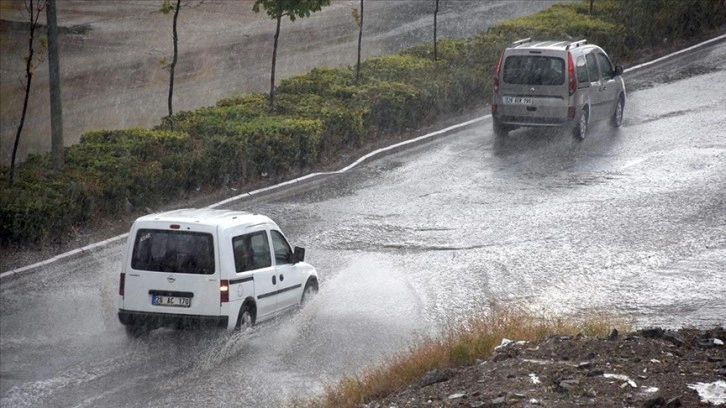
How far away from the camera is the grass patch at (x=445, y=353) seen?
36.0 feet

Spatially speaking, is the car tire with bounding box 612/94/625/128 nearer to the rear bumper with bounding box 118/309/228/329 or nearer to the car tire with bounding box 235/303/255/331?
the car tire with bounding box 235/303/255/331

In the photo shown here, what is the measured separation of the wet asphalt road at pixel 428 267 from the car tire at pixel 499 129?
0.26m

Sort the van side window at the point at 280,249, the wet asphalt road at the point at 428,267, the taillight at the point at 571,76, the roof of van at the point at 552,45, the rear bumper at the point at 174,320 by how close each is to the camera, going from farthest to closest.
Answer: the roof of van at the point at 552,45 → the taillight at the point at 571,76 → the van side window at the point at 280,249 → the rear bumper at the point at 174,320 → the wet asphalt road at the point at 428,267

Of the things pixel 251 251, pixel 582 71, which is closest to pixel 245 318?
pixel 251 251

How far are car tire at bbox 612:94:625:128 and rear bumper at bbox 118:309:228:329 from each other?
47.7 ft

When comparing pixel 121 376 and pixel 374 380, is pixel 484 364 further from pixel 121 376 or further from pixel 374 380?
pixel 121 376

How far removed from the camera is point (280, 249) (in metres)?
15.2

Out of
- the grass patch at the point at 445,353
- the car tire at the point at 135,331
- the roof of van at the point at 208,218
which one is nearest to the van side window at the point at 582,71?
the roof of van at the point at 208,218

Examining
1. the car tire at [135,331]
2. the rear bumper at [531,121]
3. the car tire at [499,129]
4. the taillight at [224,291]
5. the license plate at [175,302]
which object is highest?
the rear bumper at [531,121]

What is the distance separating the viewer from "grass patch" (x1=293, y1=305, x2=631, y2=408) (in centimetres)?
1098

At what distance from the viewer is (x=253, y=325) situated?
1440 cm

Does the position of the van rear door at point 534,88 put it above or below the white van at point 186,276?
above

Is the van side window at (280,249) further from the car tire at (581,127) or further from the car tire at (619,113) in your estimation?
the car tire at (619,113)

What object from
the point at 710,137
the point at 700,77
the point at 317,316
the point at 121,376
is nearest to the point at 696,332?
the point at 317,316
